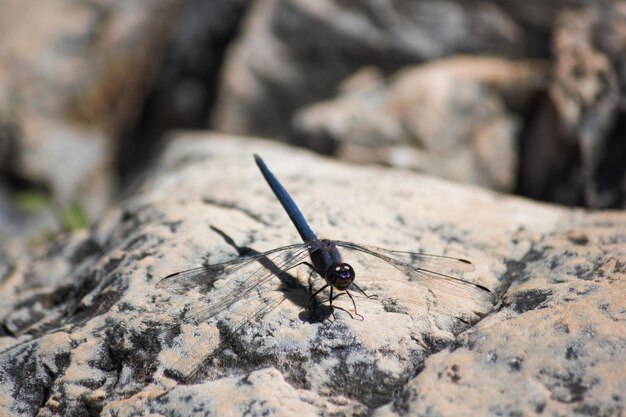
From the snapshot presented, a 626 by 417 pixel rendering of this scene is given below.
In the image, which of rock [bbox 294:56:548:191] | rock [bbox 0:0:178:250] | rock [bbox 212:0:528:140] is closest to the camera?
rock [bbox 294:56:548:191]

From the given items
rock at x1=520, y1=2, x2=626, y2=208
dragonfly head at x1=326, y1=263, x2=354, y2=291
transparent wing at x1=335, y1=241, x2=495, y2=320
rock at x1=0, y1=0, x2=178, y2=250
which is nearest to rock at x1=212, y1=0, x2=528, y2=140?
rock at x1=520, y1=2, x2=626, y2=208

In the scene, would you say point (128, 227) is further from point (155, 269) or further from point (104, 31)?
point (104, 31)

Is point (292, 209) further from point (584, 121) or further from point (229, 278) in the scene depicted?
point (584, 121)

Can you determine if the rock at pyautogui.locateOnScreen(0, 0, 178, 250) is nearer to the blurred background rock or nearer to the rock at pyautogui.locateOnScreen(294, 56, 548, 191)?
the blurred background rock

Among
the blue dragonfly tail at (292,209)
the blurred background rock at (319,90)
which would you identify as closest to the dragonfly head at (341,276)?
the blue dragonfly tail at (292,209)

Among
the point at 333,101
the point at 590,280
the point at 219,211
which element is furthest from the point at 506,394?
the point at 333,101

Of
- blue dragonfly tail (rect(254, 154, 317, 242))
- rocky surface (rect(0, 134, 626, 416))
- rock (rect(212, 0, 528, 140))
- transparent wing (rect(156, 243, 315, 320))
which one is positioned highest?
rock (rect(212, 0, 528, 140))

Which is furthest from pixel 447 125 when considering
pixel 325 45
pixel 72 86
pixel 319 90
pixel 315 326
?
pixel 72 86
